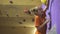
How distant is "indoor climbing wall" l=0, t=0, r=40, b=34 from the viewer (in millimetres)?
1984

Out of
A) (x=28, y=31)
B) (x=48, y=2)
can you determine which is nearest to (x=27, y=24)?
(x=28, y=31)

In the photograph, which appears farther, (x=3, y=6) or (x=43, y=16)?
(x=3, y=6)

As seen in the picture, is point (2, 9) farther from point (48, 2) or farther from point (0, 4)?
point (48, 2)

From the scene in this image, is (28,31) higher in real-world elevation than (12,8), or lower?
lower

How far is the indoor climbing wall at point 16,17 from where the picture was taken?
78.1 inches

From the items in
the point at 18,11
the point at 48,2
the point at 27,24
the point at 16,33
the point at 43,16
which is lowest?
the point at 16,33

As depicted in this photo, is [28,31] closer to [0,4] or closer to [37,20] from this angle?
[0,4]

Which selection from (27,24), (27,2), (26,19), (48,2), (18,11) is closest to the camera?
(48,2)

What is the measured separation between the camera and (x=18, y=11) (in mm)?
2105

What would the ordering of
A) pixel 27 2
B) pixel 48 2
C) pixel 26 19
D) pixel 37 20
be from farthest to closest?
pixel 26 19, pixel 27 2, pixel 37 20, pixel 48 2

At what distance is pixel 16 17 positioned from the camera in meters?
2.23

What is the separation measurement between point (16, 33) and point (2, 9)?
0.65m

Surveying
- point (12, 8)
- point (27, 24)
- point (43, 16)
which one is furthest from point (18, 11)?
point (43, 16)

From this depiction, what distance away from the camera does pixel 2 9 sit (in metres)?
2.11
